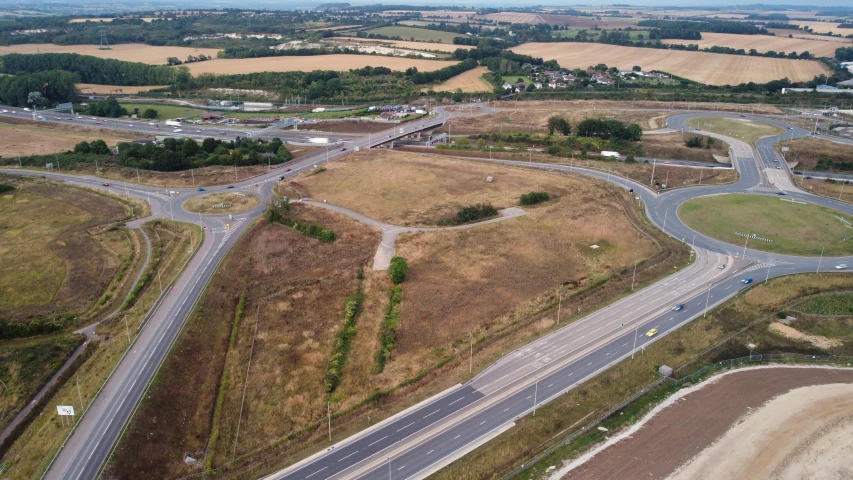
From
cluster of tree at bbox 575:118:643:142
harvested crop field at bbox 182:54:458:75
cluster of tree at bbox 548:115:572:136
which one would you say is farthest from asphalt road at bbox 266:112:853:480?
harvested crop field at bbox 182:54:458:75

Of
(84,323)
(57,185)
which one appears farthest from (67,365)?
(57,185)

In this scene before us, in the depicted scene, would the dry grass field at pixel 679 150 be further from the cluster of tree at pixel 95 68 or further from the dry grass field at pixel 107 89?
the dry grass field at pixel 107 89

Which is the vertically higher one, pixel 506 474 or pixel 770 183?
pixel 770 183

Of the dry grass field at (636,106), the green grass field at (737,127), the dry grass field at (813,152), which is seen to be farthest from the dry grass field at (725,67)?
the dry grass field at (813,152)

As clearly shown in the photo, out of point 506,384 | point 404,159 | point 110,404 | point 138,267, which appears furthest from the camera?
point 404,159

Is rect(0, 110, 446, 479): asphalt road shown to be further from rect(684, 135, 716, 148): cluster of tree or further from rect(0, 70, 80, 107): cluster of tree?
rect(684, 135, 716, 148): cluster of tree

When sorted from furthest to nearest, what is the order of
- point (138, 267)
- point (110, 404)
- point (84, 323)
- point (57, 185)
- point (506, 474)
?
point (57, 185) < point (138, 267) < point (84, 323) < point (110, 404) < point (506, 474)

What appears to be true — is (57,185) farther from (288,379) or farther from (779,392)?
(779,392)
